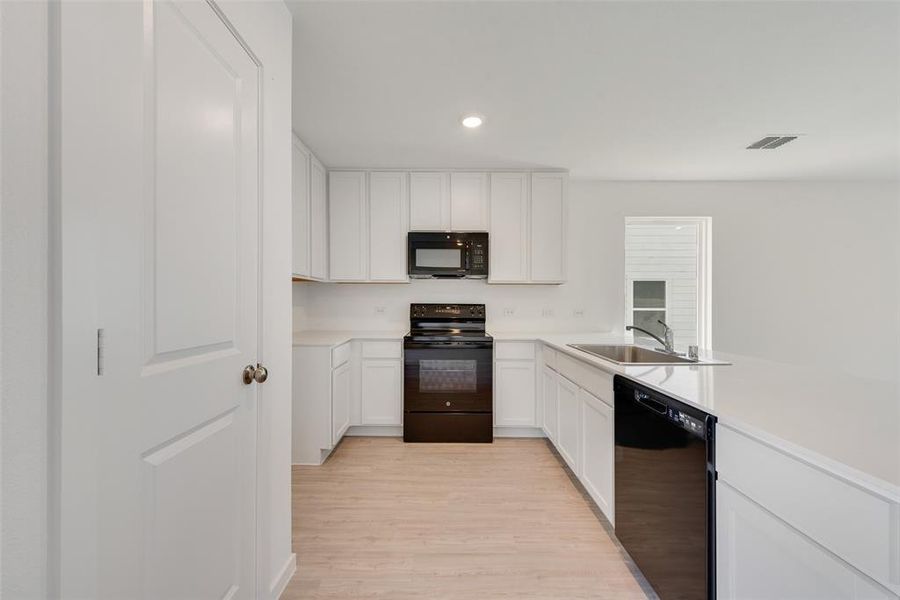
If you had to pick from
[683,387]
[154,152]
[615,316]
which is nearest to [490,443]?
[615,316]

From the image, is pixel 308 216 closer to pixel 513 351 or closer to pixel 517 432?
pixel 513 351

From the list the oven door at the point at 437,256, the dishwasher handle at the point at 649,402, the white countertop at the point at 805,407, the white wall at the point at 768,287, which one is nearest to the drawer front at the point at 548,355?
the white wall at the point at 768,287

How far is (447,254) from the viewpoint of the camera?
3467 millimetres

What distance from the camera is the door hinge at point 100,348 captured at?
0.75 m

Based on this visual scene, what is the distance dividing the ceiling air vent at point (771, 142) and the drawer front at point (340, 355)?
3.48 m

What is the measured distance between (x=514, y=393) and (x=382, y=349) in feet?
3.87

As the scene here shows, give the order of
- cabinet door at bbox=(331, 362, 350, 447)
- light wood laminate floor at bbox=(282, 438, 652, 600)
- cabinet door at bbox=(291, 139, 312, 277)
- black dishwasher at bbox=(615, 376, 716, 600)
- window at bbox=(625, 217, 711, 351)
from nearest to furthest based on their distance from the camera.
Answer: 1. black dishwasher at bbox=(615, 376, 716, 600)
2. light wood laminate floor at bbox=(282, 438, 652, 600)
3. cabinet door at bbox=(291, 139, 312, 277)
4. cabinet door at bbox=(331, 362, 350, 447)
5. window at bbox=(625, 217, 711, 351)

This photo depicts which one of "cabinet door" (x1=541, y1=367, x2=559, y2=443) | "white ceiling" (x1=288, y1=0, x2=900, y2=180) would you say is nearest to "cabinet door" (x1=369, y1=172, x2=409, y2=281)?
"white ceiling" (x1=288, y1=0, x2=900, y2=180)

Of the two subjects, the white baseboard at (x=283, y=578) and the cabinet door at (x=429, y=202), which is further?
the cabinet door at (x=429, y=202)

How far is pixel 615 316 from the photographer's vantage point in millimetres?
3875

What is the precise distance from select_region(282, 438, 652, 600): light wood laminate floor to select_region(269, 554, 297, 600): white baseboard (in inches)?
1.3

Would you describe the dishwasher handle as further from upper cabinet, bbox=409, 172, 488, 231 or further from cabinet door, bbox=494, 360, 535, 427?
upper cabinet, bbox=409, 172, 488, 231

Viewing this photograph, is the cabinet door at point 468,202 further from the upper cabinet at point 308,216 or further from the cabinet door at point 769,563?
the cabinet door at point 769,563

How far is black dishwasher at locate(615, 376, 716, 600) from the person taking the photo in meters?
1.21
